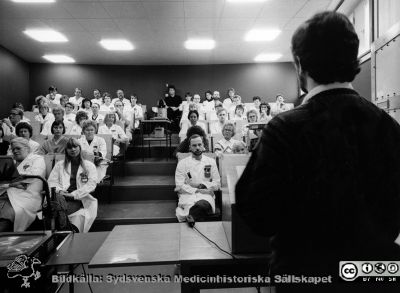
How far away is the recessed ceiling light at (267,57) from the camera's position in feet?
26.9

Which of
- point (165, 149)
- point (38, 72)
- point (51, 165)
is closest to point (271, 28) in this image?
point (165, 149)

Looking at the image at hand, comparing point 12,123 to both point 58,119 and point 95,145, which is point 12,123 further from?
point 95,145

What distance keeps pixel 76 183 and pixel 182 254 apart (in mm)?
2459

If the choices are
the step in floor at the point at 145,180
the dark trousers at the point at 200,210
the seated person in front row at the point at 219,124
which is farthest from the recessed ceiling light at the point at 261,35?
the dark trousers at the point at 200,210

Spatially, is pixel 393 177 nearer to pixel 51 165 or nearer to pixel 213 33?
pixel 51 165

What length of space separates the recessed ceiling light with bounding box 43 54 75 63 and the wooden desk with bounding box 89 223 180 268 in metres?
8.07

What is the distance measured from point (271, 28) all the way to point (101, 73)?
19.0 ft

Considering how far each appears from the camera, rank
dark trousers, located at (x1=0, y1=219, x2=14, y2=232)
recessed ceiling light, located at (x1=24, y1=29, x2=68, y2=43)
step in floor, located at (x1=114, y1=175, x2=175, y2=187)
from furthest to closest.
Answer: recessed ceiling light, located at (x1=24, y1=29, x2=68, y2=43)
step in floor, located at (x1=114, y1=175, x2=175, y2=187)
dark trousers, located at (x1=0, y1=219, x2=14, y2=232)

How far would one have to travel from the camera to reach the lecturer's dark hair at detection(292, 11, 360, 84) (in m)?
0.69

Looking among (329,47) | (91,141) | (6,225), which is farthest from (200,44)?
(329,47)

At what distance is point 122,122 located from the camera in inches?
237

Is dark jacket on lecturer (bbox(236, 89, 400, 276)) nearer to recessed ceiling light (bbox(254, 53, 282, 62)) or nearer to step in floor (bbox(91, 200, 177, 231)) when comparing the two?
step in floor (bbox(91, 200, 177, 231))

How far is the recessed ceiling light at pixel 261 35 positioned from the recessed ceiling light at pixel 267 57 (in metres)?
1.50

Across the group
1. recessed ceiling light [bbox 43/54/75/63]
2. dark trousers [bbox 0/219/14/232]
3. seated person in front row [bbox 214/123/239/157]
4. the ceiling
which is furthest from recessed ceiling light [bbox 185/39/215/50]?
dark trousers [bbox 0/219/14/232]
